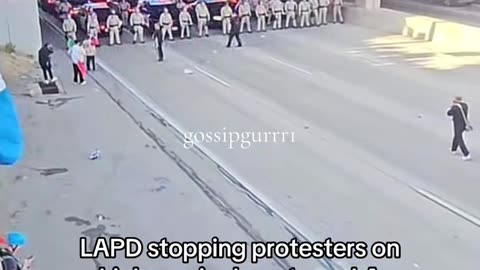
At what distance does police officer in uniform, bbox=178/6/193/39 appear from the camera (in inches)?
1168

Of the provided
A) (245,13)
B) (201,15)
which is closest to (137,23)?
(201,15)

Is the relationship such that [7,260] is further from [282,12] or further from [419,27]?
[282,12]

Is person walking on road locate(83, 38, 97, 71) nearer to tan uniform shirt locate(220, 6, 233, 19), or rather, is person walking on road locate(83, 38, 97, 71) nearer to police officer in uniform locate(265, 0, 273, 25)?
tan uniform shirt locate(220, 6, 233, 19)

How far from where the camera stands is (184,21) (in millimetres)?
29750

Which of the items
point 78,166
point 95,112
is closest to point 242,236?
point 78,166

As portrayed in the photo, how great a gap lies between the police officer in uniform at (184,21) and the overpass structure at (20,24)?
6.48 meters

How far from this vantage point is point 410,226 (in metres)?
10.5

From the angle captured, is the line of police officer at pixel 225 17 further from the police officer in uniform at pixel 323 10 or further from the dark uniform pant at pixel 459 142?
the dark uniform pant at pixel 459 142

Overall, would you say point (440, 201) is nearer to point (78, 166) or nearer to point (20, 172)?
point (78, 166)

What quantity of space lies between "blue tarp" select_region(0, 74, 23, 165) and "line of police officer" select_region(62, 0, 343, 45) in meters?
24.2

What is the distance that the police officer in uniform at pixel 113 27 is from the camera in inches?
1134

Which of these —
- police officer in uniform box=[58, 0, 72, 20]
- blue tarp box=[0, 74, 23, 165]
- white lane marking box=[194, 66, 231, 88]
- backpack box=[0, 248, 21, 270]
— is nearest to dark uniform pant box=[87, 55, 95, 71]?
white lane marking box=[194, 66, 231, 88]

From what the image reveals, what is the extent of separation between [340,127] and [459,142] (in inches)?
114
